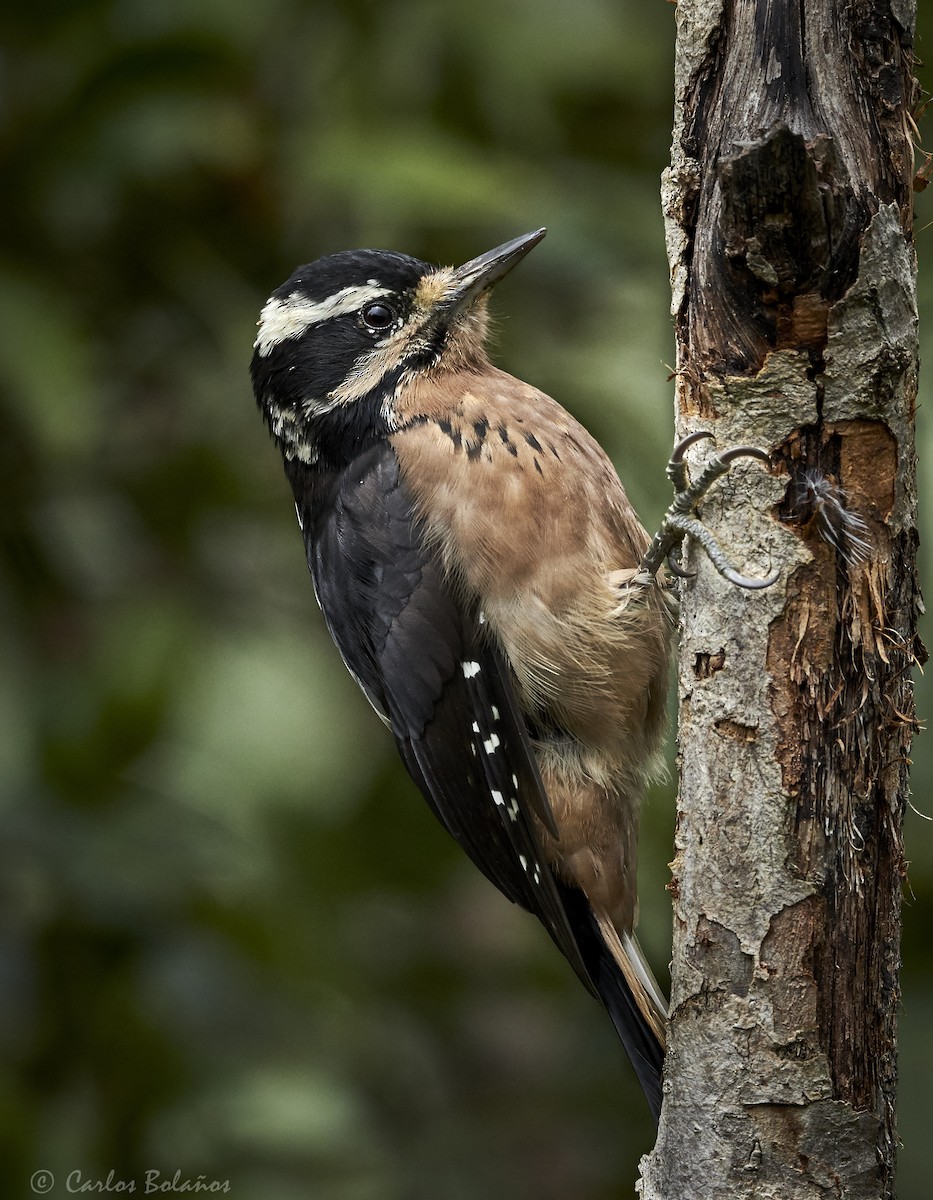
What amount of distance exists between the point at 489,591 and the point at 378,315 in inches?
31.7

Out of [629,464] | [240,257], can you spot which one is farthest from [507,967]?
[240,257]

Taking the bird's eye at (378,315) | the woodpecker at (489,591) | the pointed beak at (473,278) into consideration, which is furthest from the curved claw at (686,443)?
the bird's eye at (378,315)

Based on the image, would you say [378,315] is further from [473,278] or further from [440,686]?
[440,686]

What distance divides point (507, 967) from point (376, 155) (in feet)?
7.90

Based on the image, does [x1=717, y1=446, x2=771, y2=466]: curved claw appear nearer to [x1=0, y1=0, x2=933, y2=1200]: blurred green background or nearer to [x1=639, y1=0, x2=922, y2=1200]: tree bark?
[x1=639, y1=0, x2=922, y2=1200]: tree bark

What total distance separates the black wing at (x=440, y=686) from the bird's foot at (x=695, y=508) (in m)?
0.60

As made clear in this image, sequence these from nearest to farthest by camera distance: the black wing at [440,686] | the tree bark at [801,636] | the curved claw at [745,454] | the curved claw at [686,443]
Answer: the tree bark at [801,636]
the curved claw at [745,454]
the curved claw at [686,443]
the black wing at [440,686]

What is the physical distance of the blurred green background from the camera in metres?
3.52

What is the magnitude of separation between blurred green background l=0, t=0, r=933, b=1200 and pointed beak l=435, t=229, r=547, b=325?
207 mm

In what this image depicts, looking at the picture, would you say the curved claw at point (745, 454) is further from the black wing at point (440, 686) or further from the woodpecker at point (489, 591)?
the black wing at point (440, 686)

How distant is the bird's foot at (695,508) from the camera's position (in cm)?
231

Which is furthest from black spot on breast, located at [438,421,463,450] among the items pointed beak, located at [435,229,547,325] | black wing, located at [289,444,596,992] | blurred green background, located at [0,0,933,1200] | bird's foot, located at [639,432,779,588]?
bird's foot, located at [639,432,779,588]

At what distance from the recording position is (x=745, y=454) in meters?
2.32

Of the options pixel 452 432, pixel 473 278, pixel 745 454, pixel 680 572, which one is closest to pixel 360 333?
pixel 473 278
